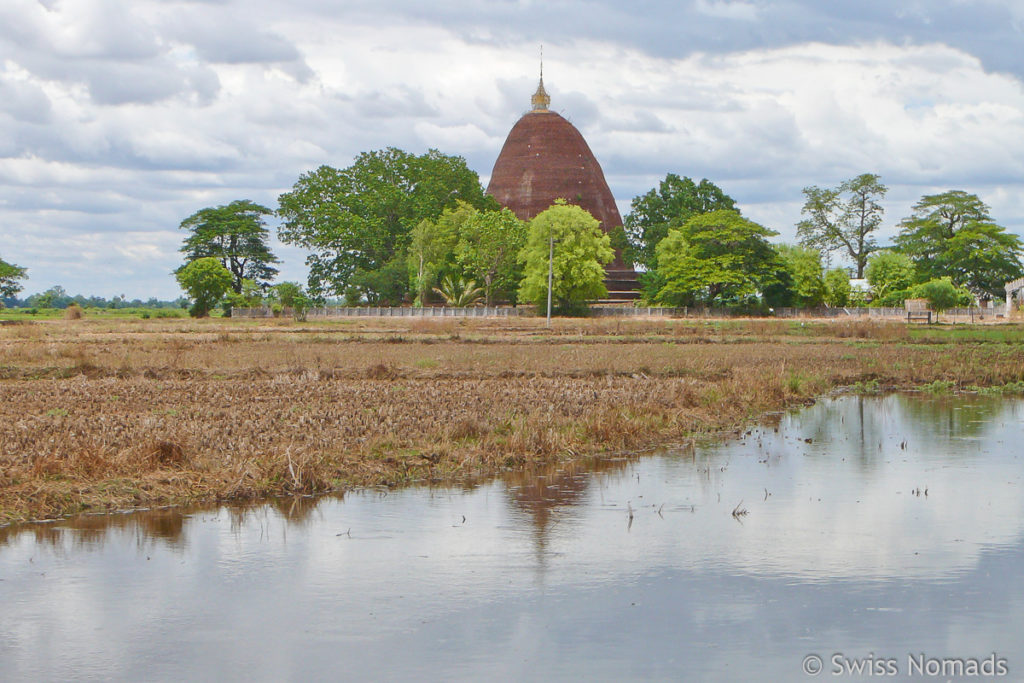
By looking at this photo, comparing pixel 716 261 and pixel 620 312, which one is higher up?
pixel 716 261

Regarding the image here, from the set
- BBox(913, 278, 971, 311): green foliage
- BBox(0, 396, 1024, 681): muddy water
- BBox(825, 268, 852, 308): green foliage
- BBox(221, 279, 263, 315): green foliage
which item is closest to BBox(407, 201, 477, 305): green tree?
BBox(221, 279, 263, 315): green foliage

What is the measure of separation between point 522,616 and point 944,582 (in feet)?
11.2

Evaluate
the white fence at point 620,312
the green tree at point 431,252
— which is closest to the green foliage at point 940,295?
the white fence at point 620,312

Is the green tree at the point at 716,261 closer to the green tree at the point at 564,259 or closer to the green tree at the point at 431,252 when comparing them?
the green tree at the point at 564,259

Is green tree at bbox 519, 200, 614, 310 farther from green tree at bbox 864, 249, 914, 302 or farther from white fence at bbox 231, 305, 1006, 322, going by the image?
green tree at bbox 864, 249, 914, 302

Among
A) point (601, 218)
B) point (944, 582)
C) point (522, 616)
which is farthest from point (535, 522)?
point (601, 218)

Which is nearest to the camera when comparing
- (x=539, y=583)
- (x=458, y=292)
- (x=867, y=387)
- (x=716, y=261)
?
(x=539, y=583)

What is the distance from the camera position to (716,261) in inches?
2813

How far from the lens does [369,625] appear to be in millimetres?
7836

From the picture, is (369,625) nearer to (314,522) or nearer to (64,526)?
(314,522)

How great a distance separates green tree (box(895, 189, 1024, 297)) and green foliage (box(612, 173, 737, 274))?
14698 millimetres

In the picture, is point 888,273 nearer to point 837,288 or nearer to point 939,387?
point 837,288

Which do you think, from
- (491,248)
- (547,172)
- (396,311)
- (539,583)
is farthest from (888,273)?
(539,583)

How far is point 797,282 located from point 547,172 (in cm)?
2426
